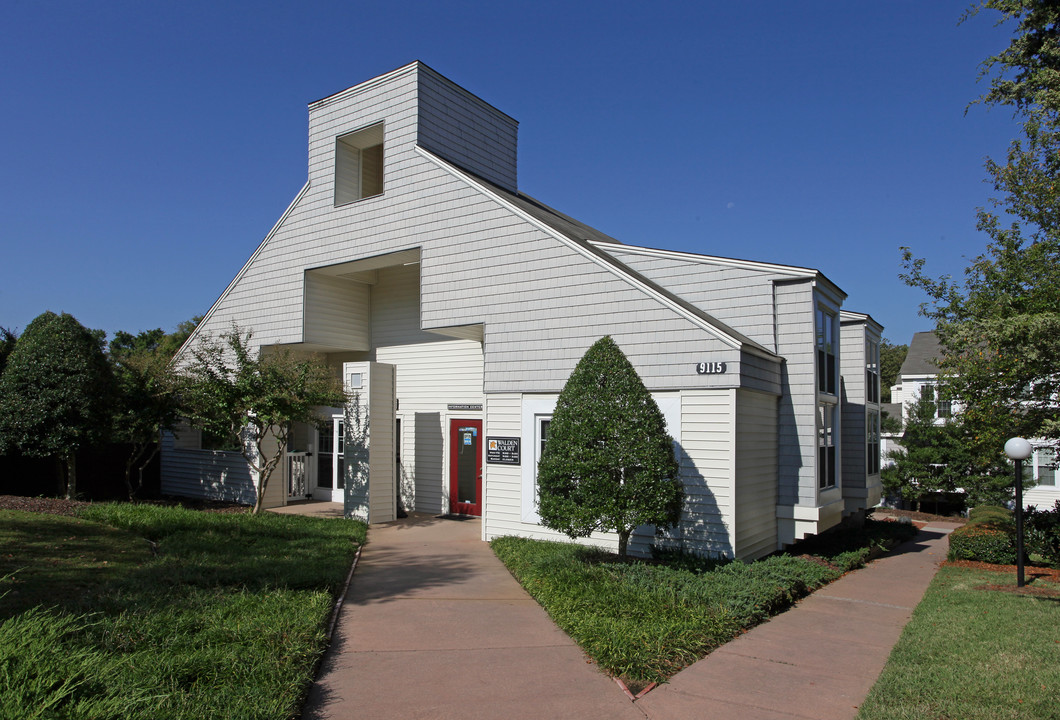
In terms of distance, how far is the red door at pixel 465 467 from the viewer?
47.6ft

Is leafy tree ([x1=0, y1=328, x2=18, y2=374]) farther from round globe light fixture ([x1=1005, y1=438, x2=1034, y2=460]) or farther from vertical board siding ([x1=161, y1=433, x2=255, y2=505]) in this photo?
round globe light fixture ([x1=1005, y1=438, x2=1034, y2=460])

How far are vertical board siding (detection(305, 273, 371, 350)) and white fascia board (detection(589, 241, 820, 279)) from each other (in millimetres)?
6526

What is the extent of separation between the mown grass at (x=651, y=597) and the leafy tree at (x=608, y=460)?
0.70 m

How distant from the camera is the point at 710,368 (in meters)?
9.96

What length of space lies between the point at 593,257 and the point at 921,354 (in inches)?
1043

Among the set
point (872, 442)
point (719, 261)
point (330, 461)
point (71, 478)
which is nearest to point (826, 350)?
point (719, 261)

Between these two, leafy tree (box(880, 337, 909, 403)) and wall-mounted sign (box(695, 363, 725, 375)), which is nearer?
wall-mounted sign (box(695, 363, 725, 375))

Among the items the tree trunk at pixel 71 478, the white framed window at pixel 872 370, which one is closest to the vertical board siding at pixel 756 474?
the white framed window at pixel 872 370

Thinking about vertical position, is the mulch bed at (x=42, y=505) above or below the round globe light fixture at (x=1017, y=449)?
below

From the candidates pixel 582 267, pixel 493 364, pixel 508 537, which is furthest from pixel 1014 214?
pixel 508 537

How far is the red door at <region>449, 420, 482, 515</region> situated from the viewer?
571 inches

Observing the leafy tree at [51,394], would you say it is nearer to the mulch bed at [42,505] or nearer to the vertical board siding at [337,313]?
the mulch bed at [42,505]

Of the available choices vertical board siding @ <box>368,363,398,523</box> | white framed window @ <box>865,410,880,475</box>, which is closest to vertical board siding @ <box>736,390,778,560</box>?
white framed window @ <box>865,410,880,475</box>

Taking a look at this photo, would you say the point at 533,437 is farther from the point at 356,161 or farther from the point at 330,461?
the point at 356,161
